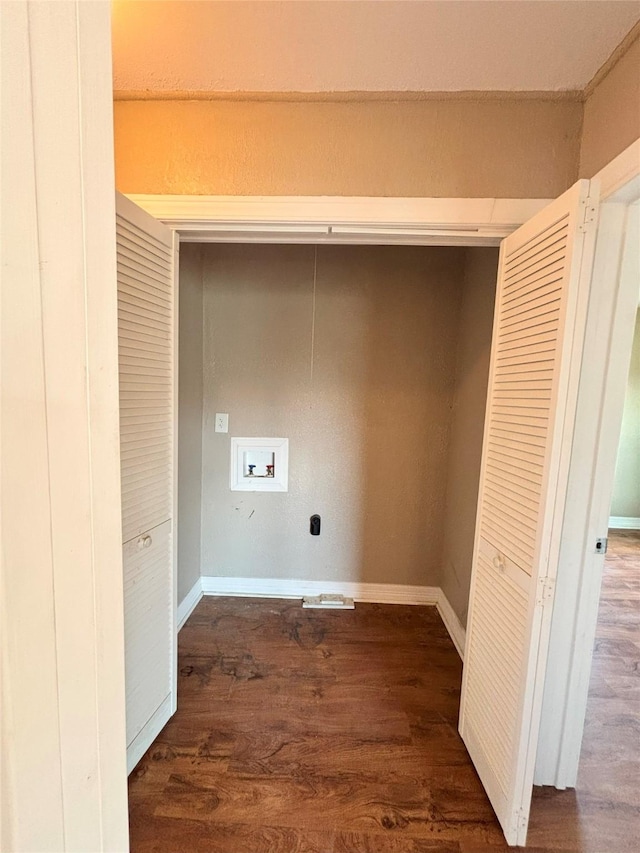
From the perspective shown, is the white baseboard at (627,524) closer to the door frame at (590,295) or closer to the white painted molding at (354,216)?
the door frame at (590,295)

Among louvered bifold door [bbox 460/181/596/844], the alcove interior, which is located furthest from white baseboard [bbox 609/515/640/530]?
louvered bifold door [bbox 460/181/596/844]

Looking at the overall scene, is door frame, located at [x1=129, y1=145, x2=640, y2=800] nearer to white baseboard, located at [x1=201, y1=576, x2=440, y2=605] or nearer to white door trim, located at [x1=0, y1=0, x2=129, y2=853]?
white door trim, located at [x1=0, y1=0, x2=129, y2=853]

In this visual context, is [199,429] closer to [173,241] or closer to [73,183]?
[173,241]

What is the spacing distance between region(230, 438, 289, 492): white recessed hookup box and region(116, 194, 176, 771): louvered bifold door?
3.52 feet

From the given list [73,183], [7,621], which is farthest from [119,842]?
[73,183]

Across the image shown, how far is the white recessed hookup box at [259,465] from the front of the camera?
2.73 m

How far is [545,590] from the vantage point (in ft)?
3.84

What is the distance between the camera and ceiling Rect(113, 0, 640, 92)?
3.63 feet

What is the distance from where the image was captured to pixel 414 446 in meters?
2.70

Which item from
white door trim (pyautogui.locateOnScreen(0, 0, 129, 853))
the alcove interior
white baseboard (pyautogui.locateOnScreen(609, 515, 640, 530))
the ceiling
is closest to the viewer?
white door trim (pyautogui.locateOnScreen(0, 0, 129, 853))

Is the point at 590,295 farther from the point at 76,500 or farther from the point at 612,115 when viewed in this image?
the point at 76,500

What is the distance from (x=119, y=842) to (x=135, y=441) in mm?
1047

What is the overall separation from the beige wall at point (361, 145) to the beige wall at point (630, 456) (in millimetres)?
3912

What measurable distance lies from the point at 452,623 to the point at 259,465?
1.57m
